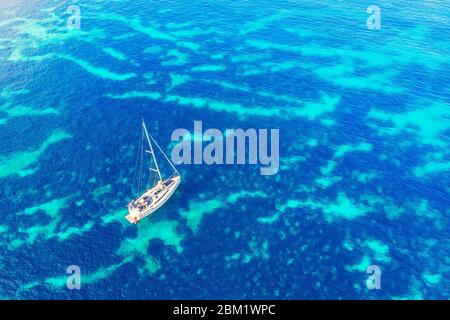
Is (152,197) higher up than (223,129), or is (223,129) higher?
(223,129)

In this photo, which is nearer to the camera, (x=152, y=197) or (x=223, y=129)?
(x=152, y=197)

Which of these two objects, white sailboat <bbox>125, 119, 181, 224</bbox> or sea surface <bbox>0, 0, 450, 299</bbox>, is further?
white sailboat <bbox>125, 119, 181, 224</bbox>

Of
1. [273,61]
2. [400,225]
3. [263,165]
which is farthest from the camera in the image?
[273,61]

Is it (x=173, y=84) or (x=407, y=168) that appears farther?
(x=173, y=84)

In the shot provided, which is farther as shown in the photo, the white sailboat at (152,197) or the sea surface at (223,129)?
the white sailboat at (152,197)

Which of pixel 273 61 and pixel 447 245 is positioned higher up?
pixel 273 61

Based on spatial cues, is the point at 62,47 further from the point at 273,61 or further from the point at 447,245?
the point at 447,245
